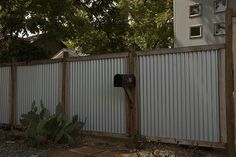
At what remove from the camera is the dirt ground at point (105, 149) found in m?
7.10

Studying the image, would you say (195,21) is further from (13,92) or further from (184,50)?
(184,50)

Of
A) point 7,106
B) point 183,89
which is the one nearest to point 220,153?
point 183,89

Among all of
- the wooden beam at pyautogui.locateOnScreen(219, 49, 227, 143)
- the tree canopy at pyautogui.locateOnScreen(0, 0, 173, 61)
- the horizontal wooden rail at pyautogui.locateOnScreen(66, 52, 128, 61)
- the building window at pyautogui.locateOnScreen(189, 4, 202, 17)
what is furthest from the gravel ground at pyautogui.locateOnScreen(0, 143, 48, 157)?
the building window at pyautogui.locateOnScreen(189, 4, 202, 17)

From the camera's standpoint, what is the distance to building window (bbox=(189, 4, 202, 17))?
25.1m

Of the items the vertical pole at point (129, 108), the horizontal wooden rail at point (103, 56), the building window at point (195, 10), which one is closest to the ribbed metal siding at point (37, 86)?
the horizontal wooden rail at point (103, 56)

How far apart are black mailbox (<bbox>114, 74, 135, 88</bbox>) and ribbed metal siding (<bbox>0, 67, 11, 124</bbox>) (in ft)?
15.0

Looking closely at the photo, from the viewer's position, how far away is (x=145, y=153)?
7340 millimetres

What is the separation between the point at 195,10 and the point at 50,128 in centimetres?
1911

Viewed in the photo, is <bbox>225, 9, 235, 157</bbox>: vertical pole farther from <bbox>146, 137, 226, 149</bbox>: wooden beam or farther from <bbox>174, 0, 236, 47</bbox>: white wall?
<bbox>174, 0, 236, 47</bbox>: white wall

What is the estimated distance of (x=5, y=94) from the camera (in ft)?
37.6

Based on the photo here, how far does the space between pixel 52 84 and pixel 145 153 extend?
371cm

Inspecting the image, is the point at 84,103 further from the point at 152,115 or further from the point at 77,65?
the point at 152,115

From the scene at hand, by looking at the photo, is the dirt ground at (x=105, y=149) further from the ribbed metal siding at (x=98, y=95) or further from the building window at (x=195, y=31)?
the building window at (x=195, y=31)

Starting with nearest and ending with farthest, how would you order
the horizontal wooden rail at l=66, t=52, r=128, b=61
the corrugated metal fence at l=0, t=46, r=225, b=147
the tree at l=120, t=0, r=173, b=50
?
1. the corrugated metal fence at l=0, t=46, r=225, b=147
2. the horizontal wooden rail at l=66, t=52, r=128, b=61
3. the tree at l=120, t=0, r=173, b=50
